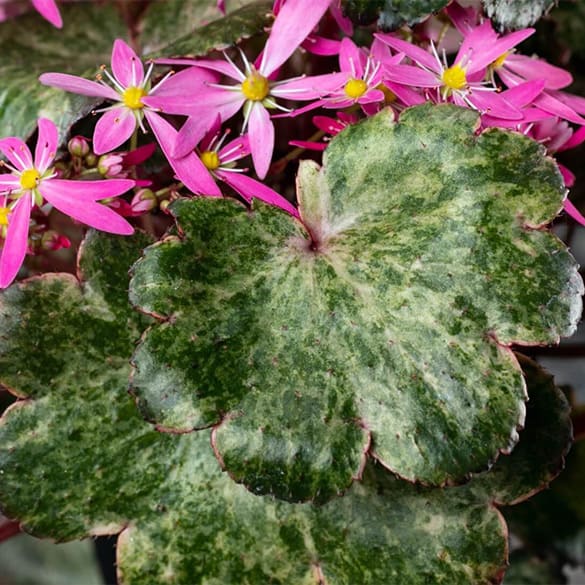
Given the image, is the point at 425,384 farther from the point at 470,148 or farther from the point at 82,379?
the point at 82,379

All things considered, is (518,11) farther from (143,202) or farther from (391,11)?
(143,202)

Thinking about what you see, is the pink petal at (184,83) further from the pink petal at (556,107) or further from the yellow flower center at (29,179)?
the pink petal at (556,107)

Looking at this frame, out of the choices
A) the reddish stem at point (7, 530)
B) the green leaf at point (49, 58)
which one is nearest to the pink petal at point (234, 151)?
the green leaf at point (49, 58)

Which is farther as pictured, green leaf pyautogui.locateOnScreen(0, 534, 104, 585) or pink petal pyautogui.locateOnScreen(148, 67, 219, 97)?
green leaf pyautogui.locateOnScreen(0, 534, 104, 585)

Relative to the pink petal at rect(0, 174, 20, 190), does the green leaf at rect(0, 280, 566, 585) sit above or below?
below

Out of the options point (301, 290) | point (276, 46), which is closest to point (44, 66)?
point (276, 46)


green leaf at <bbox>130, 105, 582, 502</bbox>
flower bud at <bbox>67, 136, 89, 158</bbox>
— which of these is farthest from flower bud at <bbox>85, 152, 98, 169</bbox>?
green leaf at <bbox>130, 105, 582, 502</bbox>

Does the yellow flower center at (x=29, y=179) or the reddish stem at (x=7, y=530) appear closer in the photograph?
the yellow flower center at (x=29, y=179)

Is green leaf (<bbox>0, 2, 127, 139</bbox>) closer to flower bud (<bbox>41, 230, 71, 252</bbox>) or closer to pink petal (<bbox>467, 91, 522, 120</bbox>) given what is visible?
flower bud (<bbox>41, 230, 71, 252</bbox>)
